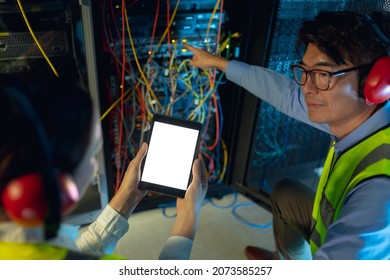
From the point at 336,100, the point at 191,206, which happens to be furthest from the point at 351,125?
the point at 191,206

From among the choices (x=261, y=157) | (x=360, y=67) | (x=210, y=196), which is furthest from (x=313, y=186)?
(x=360, y=67)

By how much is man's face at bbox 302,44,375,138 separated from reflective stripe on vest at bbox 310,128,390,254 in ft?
0.27

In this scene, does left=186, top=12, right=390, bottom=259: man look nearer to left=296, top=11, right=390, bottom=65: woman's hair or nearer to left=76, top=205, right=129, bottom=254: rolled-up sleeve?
left=296, top=11, right=390, bottom=65: woman's hair

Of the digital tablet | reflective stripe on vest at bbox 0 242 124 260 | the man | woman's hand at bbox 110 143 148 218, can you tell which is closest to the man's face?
the man

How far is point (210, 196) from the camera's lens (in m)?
1.86

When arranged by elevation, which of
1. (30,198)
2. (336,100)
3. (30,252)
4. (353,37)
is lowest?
(30,252)

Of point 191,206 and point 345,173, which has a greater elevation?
point 345,173

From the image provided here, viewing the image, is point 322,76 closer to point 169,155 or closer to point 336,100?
point 336,100

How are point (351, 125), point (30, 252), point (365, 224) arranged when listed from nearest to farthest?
point (30, 252) < point (365, 224) < point (351, 125)

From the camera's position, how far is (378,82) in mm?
856

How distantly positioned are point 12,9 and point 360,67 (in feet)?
3.58

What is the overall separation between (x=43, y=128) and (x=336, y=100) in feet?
2.69

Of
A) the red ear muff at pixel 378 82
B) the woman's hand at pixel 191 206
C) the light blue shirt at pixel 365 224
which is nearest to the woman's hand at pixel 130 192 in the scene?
the woman's hand at pixel 191 206

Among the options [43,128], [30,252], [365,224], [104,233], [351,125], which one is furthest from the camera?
[351,125]
